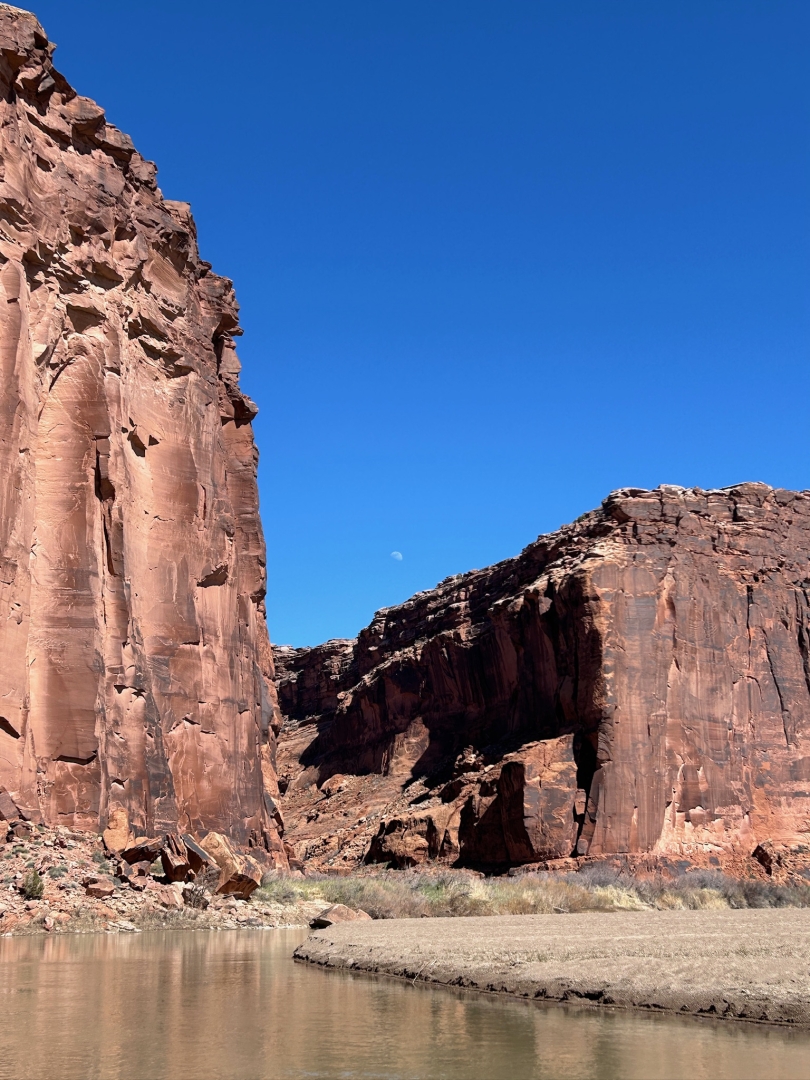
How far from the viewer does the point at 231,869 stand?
2506 cm

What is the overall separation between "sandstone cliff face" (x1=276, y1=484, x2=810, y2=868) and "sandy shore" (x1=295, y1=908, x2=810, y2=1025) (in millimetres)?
26718

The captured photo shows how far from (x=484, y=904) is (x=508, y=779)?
21.3 meters

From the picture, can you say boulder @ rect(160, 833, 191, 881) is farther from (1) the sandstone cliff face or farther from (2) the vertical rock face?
(1) the sandstone cliff face

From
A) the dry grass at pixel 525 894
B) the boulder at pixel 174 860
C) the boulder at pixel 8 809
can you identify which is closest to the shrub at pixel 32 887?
the boulder at pixel 8 809

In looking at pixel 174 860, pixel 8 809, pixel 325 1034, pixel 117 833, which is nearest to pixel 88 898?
pixel 8 809

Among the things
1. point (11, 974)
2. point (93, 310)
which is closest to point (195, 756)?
point (93, 310)

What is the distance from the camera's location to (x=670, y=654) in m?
51.5

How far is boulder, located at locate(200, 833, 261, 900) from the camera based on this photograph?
24281 millimetres

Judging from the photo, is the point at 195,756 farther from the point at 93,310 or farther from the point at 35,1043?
the point at 35,1043

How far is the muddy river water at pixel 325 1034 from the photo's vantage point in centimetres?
791

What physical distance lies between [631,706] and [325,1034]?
41.3 meters

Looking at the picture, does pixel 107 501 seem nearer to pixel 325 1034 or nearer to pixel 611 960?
pixel 611 960

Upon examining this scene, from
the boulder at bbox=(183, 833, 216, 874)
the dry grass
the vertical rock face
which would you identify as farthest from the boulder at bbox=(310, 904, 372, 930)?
the vertical rock face

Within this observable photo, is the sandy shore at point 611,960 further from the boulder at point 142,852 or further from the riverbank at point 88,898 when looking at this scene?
the boulder at point 142,852
